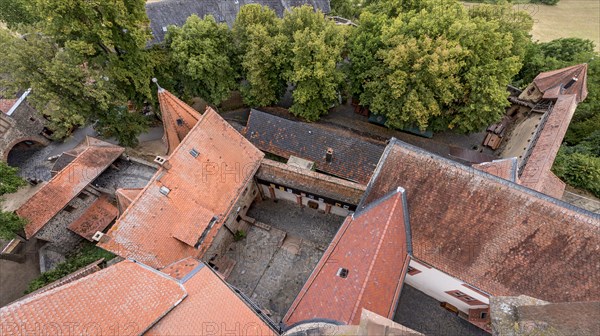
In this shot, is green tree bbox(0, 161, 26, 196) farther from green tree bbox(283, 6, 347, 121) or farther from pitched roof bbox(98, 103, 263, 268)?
green tree bbox(283, 6, 347, 121)

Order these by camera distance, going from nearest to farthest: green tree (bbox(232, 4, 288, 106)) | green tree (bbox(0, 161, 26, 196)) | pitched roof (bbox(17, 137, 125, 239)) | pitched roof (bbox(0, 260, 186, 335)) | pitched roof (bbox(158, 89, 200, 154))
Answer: pitched roof (bbox(0, 260, 186, 335)), green tree (bbox(0, 161, 26, 196)), pitched roof (bbox(158, 89, 200, 154)), pitched roof (bbox(17, 137, 125, 239)), green tree (bbox(232, 4, 288, 106))

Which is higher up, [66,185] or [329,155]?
[66,185]

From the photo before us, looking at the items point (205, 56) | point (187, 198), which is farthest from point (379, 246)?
point (205, 56)

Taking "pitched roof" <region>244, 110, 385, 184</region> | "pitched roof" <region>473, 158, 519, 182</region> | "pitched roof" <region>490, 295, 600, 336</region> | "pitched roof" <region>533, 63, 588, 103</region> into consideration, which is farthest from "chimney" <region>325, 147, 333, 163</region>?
"pitched roof" <region>533, 63, 588, 103</region>

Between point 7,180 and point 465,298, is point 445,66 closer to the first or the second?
point 465,298

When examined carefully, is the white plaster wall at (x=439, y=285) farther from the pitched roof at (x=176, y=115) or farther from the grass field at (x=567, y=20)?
the grass field at (x=567, y=20)

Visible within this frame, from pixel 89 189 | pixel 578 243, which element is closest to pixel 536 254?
pixel 578 243
